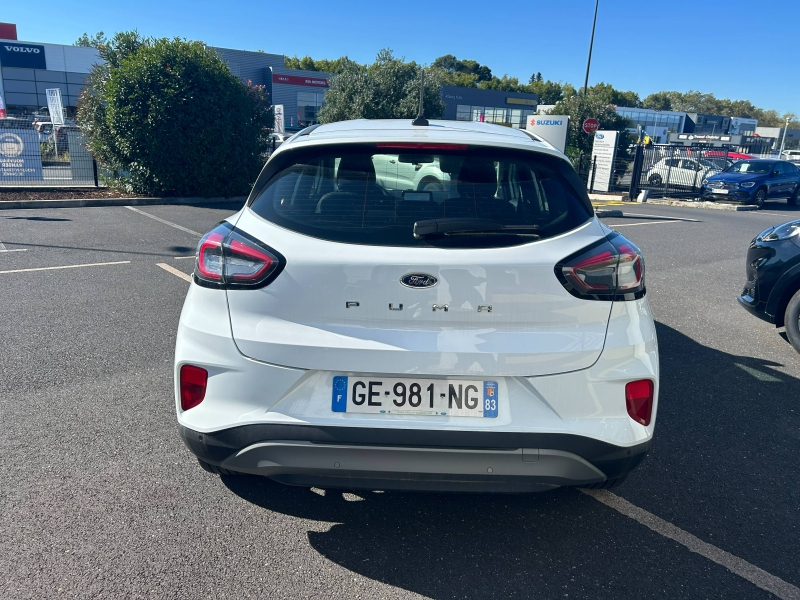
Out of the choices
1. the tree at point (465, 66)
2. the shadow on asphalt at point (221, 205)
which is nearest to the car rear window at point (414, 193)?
the shadow on asphalt at point (221, 205)

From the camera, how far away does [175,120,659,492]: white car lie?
2311 millimetres

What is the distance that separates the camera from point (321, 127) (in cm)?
325

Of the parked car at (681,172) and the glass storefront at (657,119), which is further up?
the glass storefront at (657,119)

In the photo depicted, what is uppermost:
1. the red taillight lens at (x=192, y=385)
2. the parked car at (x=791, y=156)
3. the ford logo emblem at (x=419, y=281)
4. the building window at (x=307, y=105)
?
the building window at (x=307, y=105)

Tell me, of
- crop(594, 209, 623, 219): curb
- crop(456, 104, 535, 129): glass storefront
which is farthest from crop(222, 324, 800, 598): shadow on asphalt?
crop(456, 104, 535, 129): glass storefront

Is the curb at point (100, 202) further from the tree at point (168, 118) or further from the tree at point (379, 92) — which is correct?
the tree at point (379, 92)

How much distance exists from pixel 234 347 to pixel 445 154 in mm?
1203

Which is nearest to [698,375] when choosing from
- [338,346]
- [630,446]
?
[630,446]

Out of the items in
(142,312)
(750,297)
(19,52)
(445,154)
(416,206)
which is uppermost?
(19,52)

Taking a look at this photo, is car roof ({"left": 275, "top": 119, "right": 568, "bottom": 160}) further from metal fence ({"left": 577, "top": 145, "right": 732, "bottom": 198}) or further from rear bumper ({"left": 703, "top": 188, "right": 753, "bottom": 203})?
metal fence ({"left": 577, "top": 145, "right": 732, "bottom": 198})

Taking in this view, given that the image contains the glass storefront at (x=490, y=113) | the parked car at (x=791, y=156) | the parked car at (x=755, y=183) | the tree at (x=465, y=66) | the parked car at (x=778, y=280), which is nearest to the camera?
the parked car at (x=778, y=280)

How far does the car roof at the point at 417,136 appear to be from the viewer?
2.67 meters

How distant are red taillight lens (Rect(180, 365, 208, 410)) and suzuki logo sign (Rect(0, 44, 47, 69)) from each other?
189 ft

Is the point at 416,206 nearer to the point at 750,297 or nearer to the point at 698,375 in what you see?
the point at 698,375
